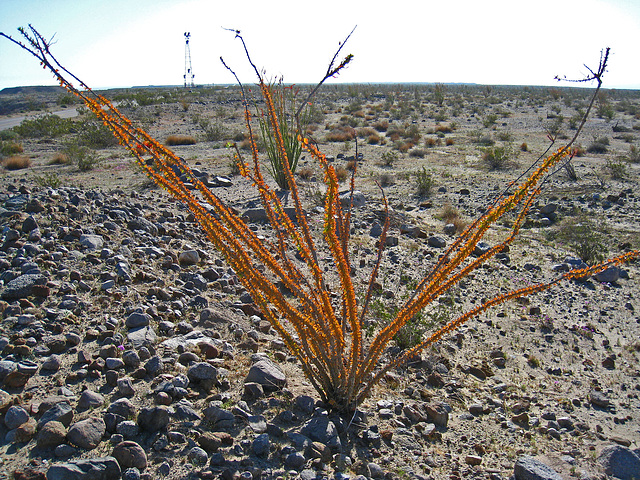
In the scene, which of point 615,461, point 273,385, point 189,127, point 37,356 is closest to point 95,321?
point 37,356

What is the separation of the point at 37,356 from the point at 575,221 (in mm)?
7967

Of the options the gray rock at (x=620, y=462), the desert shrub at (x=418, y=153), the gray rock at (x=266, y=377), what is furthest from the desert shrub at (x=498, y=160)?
the gray rock at (x=266, y=377)

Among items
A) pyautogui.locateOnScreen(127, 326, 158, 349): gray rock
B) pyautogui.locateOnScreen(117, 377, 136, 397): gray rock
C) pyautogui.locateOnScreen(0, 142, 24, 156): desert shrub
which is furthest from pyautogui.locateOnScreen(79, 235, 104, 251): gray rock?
pyautogui.locateOnScreen(0, 142, 24, 156): desert shrub

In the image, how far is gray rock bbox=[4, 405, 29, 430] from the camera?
232 centimetres

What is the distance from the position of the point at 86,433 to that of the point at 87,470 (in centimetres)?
27

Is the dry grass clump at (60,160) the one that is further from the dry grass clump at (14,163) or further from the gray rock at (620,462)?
the gray rock at (620,462)

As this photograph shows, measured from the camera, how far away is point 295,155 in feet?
32.8

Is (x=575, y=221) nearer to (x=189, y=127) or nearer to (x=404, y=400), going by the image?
(x=404, y=400)

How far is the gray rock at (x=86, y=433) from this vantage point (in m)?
2.25

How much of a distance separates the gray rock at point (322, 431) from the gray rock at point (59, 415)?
1301 mm

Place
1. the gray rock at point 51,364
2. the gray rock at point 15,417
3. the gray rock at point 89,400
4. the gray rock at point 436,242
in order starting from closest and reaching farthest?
the gray rock at point 15,417 < the gray rock at point 89,400 < the gray rock at point 51,364 < the gray rock at point 436,242

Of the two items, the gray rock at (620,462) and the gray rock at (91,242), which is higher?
the gray rock at (91,242)

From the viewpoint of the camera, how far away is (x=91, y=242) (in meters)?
4.55

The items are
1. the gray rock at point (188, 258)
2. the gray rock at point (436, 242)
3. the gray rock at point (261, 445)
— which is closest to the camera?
the gray rock at point (261, 445)
